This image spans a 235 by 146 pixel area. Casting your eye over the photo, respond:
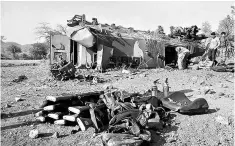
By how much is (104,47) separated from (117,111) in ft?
23.0

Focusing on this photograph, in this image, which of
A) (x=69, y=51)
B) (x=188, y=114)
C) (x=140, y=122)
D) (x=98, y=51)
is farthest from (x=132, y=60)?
(x=140, y=122)

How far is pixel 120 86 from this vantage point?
7.21 meters

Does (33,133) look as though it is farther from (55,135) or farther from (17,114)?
(17,114)

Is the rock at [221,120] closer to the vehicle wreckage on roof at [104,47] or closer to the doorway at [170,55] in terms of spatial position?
the vehicle wreckage on roof at [104,47]

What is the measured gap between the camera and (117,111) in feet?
12.3

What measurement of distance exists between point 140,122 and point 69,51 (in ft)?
27.6

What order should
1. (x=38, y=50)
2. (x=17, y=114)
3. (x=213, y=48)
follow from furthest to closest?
1. (x=38, y=50)
2. (x=213, y=48)
3. (x=17, y=114)

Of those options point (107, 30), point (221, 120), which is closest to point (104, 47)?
point (107, 30)

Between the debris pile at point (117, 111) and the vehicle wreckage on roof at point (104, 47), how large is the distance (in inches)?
239

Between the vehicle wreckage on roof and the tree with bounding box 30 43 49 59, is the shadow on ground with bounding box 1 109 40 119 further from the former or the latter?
the tree with bounding box 30 43 49 59

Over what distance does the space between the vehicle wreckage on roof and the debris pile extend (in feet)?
20.0

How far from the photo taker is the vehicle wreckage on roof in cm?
1045

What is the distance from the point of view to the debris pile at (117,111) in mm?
3262

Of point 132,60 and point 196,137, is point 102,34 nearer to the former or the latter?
Result: point 132,60
